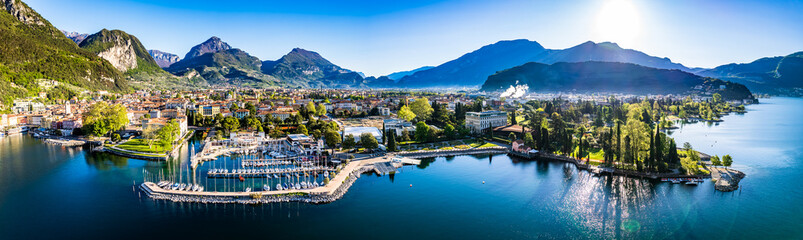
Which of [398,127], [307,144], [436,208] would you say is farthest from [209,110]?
[436,208]

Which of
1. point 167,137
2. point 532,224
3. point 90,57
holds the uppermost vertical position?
point 90,57

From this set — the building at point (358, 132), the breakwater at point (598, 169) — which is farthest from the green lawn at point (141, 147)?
the breakwater at point (598, 169)

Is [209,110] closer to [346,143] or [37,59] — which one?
[346,143]

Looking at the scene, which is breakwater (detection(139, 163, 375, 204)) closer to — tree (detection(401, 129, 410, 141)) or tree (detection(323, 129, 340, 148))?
tree (detection(323, 129, 340, 148))

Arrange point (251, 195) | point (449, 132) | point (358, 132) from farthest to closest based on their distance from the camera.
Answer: point (449, 132) → point (358, 132) → point (251, 195)

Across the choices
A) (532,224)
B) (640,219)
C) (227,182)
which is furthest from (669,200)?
(227,182)

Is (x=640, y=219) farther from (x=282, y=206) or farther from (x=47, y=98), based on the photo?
(x=47, y=98)

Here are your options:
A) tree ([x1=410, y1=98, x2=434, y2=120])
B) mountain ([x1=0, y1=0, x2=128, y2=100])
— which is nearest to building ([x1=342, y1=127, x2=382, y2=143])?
tree ([x1=410, y1=98, x2=434, y2=120])
